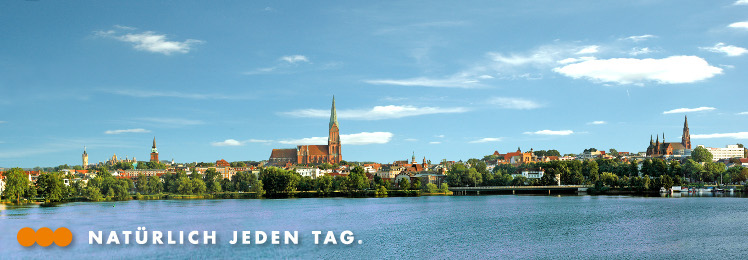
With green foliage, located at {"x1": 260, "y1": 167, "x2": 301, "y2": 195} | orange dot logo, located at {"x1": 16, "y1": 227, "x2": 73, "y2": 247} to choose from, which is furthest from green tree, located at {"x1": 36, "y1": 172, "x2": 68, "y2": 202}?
orange dot logo, located at {"x1": 16, "y1": 227, "x2": 73, "y2": 247}

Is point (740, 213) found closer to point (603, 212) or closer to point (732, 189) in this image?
point (603, 212)

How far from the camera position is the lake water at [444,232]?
4350 cm

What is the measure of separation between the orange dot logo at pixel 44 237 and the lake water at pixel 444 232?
0.85 m

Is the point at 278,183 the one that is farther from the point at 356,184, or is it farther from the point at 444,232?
the point at 444,232

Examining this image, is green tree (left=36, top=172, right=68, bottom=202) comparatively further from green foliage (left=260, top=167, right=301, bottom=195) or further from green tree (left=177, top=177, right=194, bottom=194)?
green foliage (left=260, top=167, right=301, bottom=195)

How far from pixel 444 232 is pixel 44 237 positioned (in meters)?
33.4

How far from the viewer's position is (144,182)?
15462cm

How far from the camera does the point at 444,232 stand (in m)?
57.4

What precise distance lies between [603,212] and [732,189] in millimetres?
78021

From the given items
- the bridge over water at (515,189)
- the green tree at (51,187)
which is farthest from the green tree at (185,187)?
the bridge over water at (515,189)

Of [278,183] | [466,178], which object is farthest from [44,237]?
[466,178]

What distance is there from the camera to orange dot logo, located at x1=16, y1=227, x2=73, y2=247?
49.5m

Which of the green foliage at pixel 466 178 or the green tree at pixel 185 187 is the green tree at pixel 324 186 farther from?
the green foliage at pixel 466 178

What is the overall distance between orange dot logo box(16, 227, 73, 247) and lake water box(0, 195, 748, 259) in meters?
0.85
